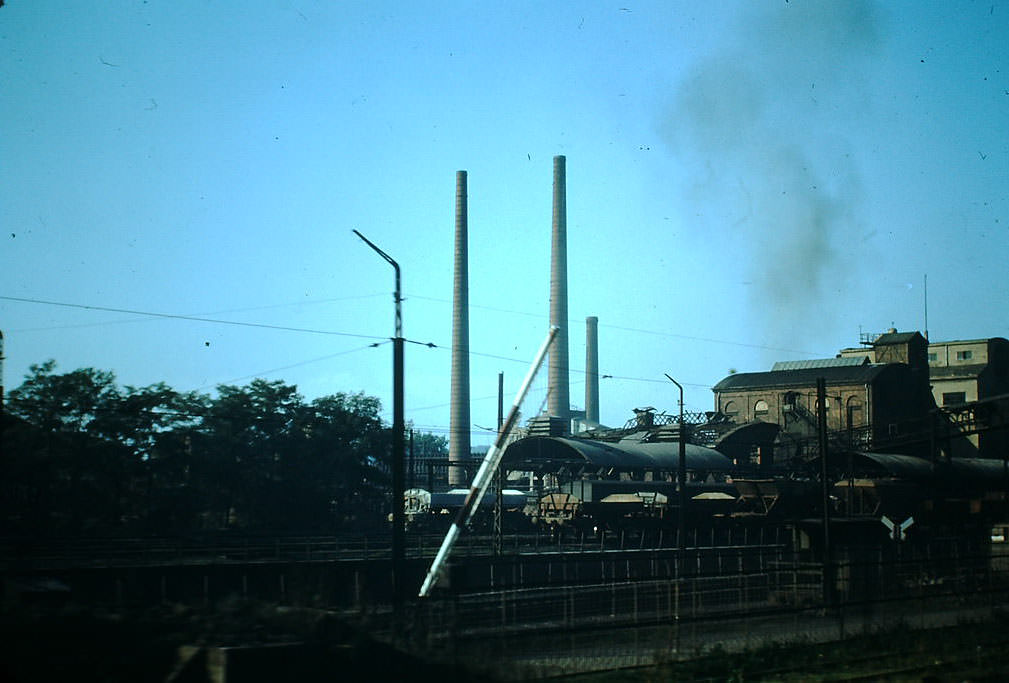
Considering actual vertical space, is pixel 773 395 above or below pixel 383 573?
above

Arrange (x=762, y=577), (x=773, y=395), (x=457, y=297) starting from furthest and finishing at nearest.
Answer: (x=773, y=395) → (x=457, y=297) → (x=762, y=577)

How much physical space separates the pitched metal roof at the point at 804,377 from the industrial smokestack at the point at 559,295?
17183 millimetres

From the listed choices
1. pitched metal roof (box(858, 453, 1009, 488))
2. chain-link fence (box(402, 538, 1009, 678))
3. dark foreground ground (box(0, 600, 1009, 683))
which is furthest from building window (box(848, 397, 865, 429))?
dark foreground ground (box(0, 600, 1009, 683))

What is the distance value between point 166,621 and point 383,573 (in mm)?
26691

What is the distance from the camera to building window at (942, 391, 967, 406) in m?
111

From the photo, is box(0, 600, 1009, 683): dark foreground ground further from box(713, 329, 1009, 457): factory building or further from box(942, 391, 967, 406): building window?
box(942, 391, 967, 406): building window

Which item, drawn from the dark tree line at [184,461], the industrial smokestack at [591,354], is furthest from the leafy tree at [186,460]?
the industrial smokestack at [591,354]

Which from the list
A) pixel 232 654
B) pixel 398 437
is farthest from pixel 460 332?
pixel 232 654

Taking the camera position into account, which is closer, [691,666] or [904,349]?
[691,666]

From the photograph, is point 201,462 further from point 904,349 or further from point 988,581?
point 904,349

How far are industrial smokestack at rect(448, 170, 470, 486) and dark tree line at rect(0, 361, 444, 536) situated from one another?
70.5 ft

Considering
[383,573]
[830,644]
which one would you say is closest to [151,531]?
[383,573]

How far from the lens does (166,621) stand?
1512cm

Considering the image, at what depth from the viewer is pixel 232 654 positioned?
1347 centimetres
